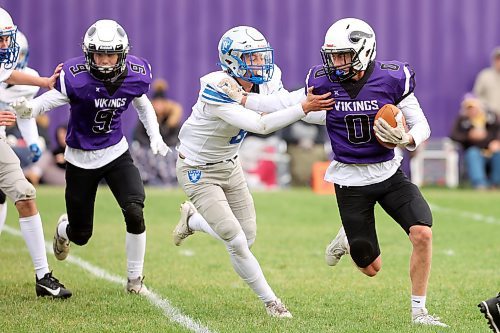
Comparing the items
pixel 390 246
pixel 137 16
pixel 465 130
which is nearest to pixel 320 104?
pixel 390 246

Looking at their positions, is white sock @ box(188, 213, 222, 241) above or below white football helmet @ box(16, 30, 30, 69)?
below

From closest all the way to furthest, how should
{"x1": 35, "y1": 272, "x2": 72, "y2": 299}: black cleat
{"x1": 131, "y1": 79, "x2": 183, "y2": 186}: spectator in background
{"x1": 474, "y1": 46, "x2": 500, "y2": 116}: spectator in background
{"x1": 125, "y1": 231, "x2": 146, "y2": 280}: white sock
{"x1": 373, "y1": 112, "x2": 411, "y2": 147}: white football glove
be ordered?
{"x1": 373, "y1": 112, "x2": 411, "y2": 147}: white football glove
{"x1": 35, "y1": 272, "x2": 72, "y2": 299}: black cleat
{"x1": 125, "y1": 231, "x2": 146, "y2": 280}: white sock
{"x1": 131, "y1": 79, "x2": 183, "y2": 186}: spectator in background
{"x1": 474, "y1": 46, "x2": 500, "y2": 116}: spectator in background

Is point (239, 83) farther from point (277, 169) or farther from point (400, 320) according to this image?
point (277, 169)

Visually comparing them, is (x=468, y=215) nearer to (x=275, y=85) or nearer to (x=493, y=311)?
(x=275, y=85)

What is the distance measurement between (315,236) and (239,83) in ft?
14.2

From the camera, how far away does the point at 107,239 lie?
9.88 m

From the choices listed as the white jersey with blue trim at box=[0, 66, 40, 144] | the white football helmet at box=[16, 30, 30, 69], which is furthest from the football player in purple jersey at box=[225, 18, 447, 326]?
the white football helmet at box=[16, 30, 30, 69]

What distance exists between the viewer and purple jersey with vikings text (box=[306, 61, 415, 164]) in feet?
19.0

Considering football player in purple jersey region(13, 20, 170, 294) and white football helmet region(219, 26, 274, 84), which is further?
football player in purple jersey region(13, 20, 170, 294)

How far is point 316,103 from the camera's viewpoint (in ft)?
18.8

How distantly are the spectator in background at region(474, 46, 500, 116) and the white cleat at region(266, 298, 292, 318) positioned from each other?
1015cm

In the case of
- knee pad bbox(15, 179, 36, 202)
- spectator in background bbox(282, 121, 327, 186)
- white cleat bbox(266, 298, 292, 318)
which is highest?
knee pad bbox(15, 179, 36, 202)

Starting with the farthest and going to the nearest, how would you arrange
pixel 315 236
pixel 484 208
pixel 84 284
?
pixel 484 208, pixel 315 236, pixel 84 284

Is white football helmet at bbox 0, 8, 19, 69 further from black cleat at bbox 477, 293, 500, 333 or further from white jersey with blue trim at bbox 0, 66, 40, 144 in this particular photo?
black cleat at bbox 477, 293, 500, 333
